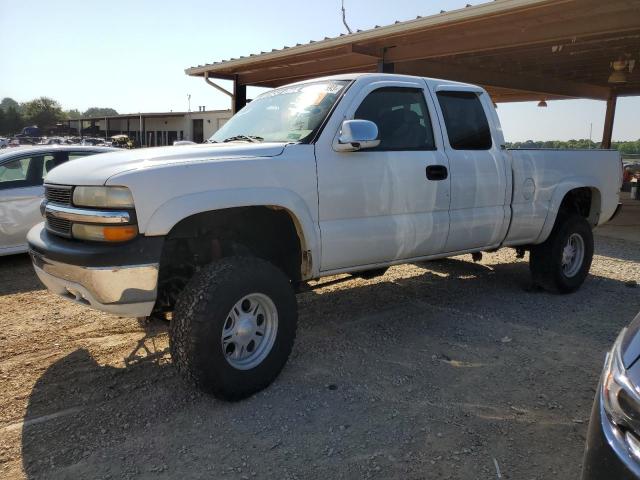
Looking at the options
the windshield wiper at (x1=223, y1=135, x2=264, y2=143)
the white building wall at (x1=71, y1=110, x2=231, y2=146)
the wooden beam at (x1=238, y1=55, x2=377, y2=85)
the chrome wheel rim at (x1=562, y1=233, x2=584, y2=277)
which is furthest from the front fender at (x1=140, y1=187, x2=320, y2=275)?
the white building wall at (x1=71, y1=110, x2=231, y2=146)

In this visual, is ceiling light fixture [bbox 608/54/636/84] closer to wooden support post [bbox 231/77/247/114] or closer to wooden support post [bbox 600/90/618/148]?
wooden support post [bbox 600/90/618/148]

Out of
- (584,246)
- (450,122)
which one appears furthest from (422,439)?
(584,246)

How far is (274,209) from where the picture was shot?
3701mm

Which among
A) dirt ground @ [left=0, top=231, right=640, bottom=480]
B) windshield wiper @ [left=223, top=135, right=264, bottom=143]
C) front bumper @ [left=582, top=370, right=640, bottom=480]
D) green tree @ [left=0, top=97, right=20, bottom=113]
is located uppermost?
green tree @ [left=0, top=97, right=20, bottom=113]

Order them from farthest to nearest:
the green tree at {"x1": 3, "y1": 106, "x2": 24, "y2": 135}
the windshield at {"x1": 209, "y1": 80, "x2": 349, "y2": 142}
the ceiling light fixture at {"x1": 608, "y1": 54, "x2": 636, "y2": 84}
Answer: the green tree at {"x1": 3, "y1": 106, "x2": 24, "y2": 135}, the ceiling light fixture at {"x1": 608, "y1": 54, "x2": 636, "y2": 84}, the windshield at {"x1": 209, "y1": 80, "x2": 349, "y2": 142}

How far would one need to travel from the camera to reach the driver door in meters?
3.81

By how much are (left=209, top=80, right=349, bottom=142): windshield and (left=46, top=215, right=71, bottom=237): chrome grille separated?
1443 millimetres

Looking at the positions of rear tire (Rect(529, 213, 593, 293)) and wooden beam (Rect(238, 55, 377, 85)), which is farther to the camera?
wooden beam (Rect(238, 55, 377, 85))

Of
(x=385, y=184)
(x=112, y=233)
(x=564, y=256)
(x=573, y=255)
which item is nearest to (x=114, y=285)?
(x=112, y=233)

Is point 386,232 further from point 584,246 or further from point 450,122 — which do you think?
point 584,246

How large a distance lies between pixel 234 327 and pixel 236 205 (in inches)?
30.7

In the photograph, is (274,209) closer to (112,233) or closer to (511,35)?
(112,233)

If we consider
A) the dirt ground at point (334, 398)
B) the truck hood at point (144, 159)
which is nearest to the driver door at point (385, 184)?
the truck hood at point (144, 159)

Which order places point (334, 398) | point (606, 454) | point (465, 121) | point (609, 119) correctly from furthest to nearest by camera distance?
1. point (609, 119)
2. point (465, 121)
3. point (334, 398)
4. point (606, 454)
